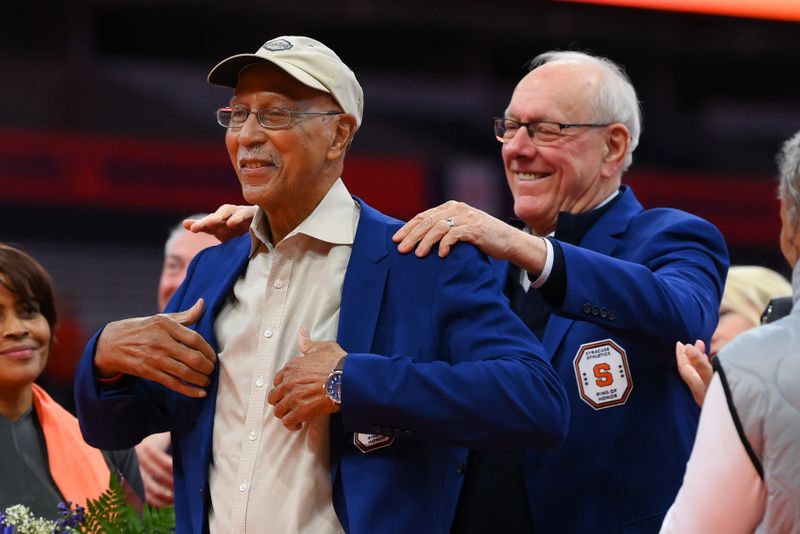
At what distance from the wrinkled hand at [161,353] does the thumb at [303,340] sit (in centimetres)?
22

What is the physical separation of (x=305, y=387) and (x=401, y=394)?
0.57 feet

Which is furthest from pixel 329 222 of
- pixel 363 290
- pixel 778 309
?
pixel 778 309

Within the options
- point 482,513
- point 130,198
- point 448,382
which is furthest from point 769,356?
point 130,198

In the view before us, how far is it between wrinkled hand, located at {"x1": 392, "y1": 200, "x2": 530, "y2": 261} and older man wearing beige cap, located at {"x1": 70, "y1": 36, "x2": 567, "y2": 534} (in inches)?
1.0

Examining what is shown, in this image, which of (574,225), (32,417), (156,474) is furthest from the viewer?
(156,474)

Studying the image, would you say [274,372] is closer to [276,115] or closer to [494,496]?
[276,115]

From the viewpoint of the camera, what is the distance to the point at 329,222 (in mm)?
2572

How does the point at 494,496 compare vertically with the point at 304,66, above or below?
below

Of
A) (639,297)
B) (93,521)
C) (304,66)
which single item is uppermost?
(304,66)

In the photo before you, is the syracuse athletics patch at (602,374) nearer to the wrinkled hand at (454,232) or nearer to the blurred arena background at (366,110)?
the wrinkled hand at (454,232)

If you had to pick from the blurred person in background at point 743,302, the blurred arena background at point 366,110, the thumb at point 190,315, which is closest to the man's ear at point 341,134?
the thumb at point 190,315

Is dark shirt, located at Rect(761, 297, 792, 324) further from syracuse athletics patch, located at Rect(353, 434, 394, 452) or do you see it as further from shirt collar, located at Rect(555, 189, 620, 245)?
syracuse athletics patch, located at Rect(353, 434, 394, 452)

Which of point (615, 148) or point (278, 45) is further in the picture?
point (615, 148)

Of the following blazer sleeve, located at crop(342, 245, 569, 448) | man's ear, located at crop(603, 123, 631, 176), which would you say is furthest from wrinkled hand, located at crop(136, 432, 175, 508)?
blazer sleeve, located at crop(342, 245, 569, 448)
